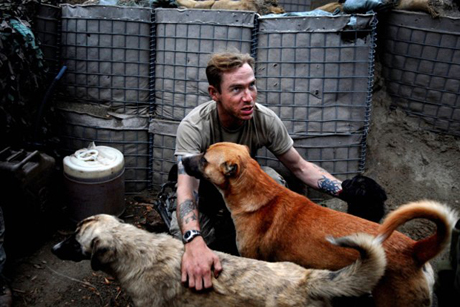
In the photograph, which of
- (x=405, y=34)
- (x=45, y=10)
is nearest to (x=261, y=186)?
(x=405, y=34)

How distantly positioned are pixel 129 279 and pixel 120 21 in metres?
3.38

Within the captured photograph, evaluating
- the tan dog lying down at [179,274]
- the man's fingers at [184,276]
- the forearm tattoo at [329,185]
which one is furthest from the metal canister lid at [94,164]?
the forearm tattoo at [329,185]

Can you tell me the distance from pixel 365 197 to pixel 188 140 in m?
1.64

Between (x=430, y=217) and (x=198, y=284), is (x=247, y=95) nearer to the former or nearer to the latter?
(x=198, y=284)

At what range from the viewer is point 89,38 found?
5.16 metres

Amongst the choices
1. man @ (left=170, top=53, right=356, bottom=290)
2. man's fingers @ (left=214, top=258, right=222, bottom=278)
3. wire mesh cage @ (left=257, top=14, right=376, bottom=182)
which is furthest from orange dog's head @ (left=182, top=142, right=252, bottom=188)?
wire mesh cage @ (left=257, top=14, right=376, bottom=182)

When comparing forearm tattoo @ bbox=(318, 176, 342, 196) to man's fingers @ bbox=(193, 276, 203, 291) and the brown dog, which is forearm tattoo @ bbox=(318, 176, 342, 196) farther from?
man's fingers @ bbox=(193, 276, 203, 291)

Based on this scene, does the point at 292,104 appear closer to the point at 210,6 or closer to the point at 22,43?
the point at 210,6

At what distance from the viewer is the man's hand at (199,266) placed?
109 inches

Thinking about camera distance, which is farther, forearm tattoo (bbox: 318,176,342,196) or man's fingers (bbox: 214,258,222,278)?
forearm tattoo (bbox: 318,176,342,196)

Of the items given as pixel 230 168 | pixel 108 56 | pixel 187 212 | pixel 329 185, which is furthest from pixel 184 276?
pixel 108 56

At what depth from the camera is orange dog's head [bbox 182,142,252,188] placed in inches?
127

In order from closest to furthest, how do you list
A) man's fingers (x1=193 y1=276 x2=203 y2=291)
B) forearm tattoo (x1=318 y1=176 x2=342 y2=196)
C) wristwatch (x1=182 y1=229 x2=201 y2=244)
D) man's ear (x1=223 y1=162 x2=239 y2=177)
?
man's fingers (x1=193 y1=276 x2=203 y2=291) → wristwatch (x1=182 y1=229 x2=201 y2=244) → man's ear (x1=223 y1=162 x2=239 y2=177) → forearm tattoo (x1=318 y1=176 x2=342 y2=196)

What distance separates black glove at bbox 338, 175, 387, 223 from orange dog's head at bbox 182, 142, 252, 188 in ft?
3.40
